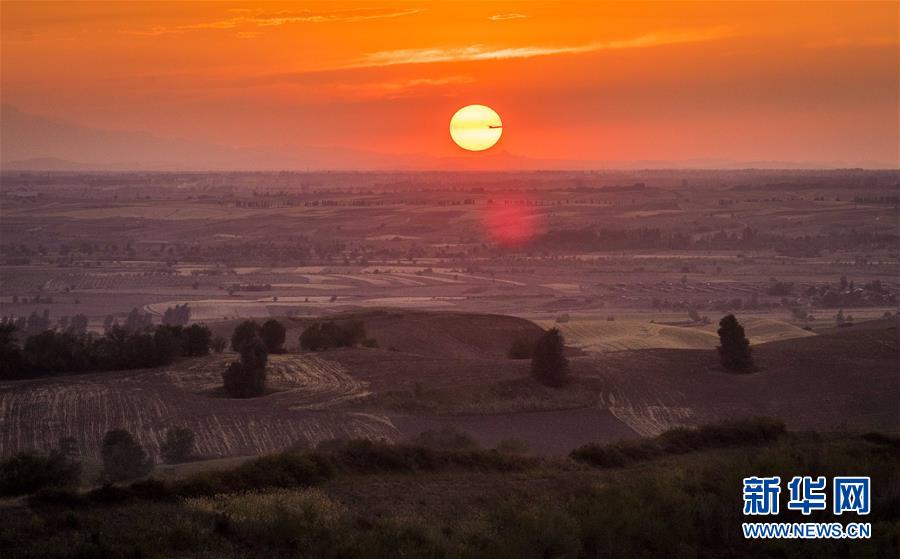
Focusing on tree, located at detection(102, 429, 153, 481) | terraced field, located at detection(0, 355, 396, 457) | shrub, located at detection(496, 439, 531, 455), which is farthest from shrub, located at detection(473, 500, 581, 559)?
terraced field, located at detection(0, 355, 396, 457)

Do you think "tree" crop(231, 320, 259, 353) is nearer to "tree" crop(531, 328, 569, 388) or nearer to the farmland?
the farmland

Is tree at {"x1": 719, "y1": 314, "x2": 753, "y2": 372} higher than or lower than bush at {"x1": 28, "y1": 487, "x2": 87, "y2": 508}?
lower

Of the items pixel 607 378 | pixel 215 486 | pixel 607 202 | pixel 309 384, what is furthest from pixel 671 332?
pixel 607 202

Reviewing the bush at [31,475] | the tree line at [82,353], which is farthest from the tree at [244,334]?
the bush at [31,475]

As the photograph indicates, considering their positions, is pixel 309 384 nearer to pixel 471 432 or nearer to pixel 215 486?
pixel 471 432

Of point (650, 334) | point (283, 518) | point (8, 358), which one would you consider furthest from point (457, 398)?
point (650, 334)

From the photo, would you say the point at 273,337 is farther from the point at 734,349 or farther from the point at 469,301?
the point at 469,301

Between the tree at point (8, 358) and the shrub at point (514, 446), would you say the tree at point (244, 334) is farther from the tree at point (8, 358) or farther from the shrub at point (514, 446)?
the shrub at point (514, 446)
